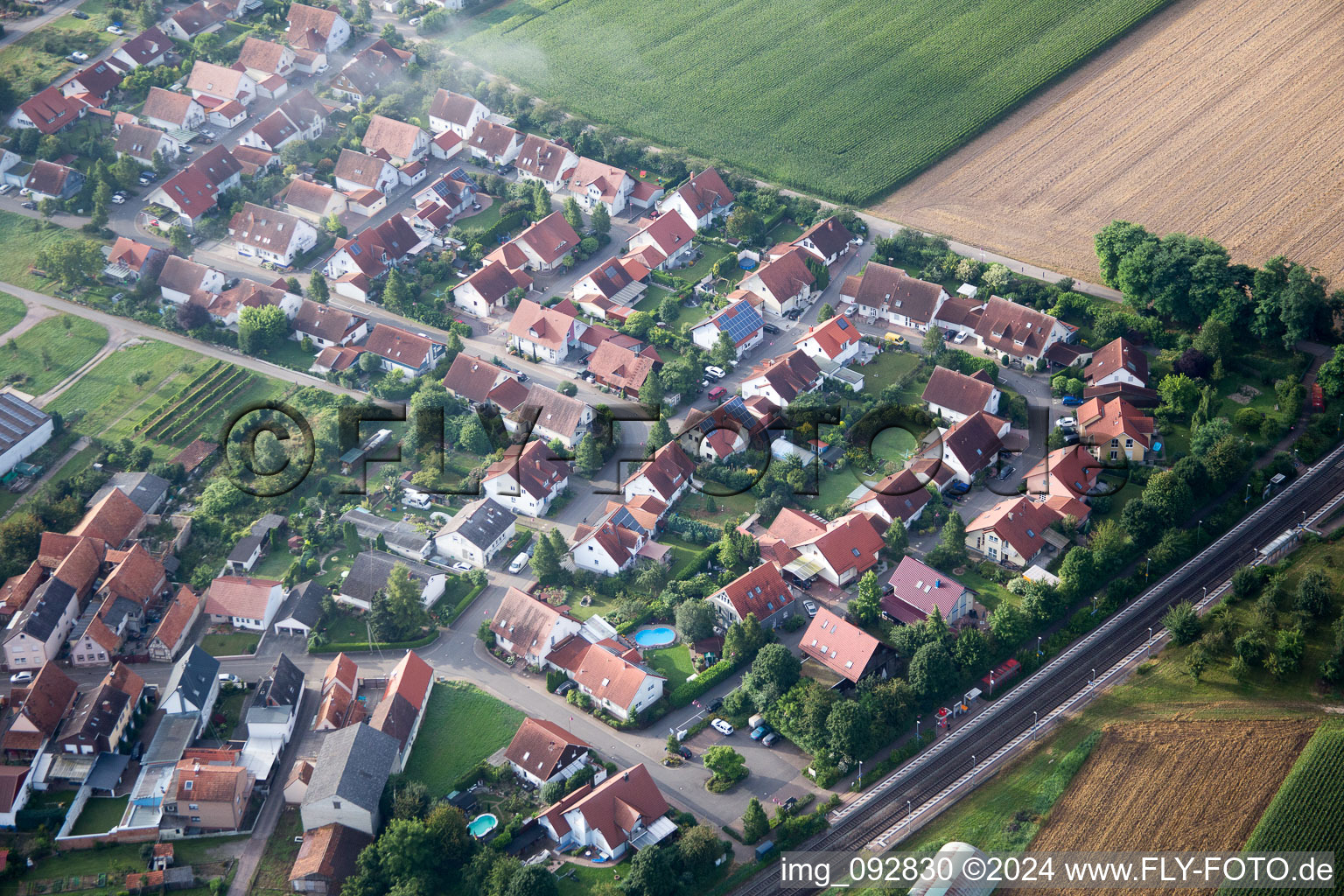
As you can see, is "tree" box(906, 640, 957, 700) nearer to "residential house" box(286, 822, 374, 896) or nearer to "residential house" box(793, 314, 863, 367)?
"residential house" box(286, 822, 374, 896)

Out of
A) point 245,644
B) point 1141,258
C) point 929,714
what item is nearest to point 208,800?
point 245,644

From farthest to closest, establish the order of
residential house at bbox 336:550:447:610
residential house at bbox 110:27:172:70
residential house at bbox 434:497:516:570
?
residential house at bbox 110:27:172:70, residential house at bbox 434:497:516:570, residential house at bbox 336:550:447:610

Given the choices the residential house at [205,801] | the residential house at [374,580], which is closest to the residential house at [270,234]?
the residential house at [374,580]

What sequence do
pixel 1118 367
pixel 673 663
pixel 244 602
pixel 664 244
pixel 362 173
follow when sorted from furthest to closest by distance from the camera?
pixel 362 173, pixel 664 244, pixel 1118 367, pixel 244 602, pixel 673 663

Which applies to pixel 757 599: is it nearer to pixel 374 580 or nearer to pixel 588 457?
pixel 588 457

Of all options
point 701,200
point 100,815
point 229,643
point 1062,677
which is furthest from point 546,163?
point 100,815

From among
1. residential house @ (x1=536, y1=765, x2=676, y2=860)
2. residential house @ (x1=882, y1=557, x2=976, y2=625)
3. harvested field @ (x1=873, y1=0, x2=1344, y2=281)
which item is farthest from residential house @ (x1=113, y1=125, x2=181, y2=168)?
residential house @ (x1=536, y1=765, x2=676, y2=860)
